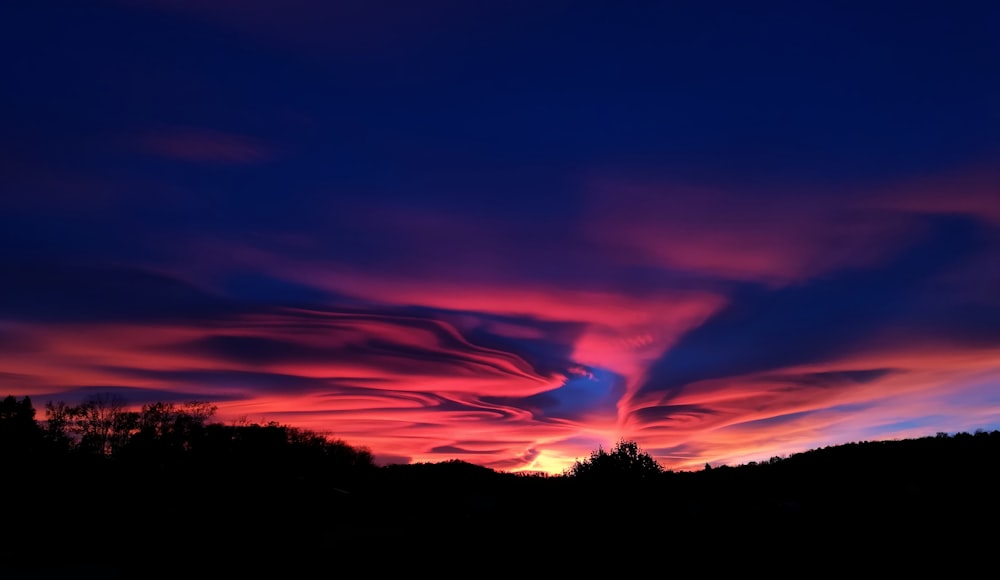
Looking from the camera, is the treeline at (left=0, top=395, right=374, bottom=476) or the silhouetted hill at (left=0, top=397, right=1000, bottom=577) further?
the treeline at (left=0, top=395, right=374, bottom=476)

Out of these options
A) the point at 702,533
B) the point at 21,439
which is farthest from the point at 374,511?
the point at 21,439

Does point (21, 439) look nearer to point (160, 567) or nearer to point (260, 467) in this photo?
point (260, 467)

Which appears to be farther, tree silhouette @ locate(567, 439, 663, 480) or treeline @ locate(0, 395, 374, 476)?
treeline @ locate(0, 395, 374, 476)

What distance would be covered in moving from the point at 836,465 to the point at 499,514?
63.9 feet

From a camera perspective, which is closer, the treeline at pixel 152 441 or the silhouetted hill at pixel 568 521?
the silhouetted hill at pixel 568 521

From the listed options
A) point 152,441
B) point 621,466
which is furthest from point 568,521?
point 152,441

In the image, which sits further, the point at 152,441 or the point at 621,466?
the point at 152,441

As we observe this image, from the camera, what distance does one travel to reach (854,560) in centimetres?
1914

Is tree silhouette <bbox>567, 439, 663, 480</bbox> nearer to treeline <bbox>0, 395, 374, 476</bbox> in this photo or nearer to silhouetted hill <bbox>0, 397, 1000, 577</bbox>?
silhouetted hill <bbox>0, 397, 1000, 577</bbox>

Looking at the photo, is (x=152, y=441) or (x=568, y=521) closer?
(x=568, y=521)

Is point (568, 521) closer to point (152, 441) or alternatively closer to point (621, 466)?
point (621, 466)

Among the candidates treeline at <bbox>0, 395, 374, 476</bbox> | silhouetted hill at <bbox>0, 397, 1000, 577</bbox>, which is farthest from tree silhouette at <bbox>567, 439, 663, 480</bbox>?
treeline at <bbox>0, 395, 374, 476</bbox>

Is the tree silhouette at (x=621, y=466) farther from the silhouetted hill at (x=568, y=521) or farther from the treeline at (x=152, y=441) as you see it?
the treeline at (x=152, y=441)

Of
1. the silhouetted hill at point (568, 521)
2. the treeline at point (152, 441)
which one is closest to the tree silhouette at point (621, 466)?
the silhouetted hill at point (568, 521)
